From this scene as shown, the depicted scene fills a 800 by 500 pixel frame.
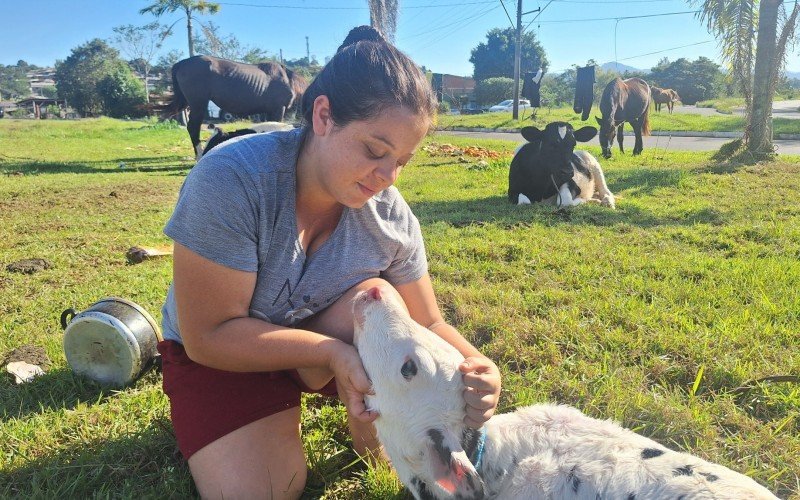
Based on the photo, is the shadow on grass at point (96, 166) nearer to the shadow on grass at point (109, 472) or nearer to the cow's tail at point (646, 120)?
the shadow on grass at point (109, 472)

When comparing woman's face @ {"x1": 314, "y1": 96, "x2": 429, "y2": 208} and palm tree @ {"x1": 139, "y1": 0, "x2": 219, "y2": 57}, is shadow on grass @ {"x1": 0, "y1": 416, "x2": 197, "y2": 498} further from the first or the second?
palm tree @ {"x1": 139, "y1": 0, "x2": 219, "y2": 57}

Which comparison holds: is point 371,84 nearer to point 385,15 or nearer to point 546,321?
point 546,321

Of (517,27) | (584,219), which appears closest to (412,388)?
(584,219)

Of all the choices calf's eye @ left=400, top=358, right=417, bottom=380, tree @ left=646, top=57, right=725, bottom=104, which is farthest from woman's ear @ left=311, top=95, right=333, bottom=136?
tree @ left=646, top=57, right=725, bottom=104

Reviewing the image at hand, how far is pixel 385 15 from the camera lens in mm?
23469

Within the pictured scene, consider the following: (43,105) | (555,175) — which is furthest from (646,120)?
(43,105)

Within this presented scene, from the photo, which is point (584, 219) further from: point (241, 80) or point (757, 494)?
point (241, 80)

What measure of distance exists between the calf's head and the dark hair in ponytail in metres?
0.79

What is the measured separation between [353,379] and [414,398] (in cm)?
23

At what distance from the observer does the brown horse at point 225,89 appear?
13367 millimetres

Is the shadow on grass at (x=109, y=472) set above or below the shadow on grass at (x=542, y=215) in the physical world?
below

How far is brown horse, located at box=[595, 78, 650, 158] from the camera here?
13594mm

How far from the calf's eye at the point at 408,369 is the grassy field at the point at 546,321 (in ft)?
2.17

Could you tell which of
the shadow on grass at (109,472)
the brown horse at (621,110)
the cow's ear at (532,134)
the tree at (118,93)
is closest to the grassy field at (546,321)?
the shadow on grass at (109,472)
